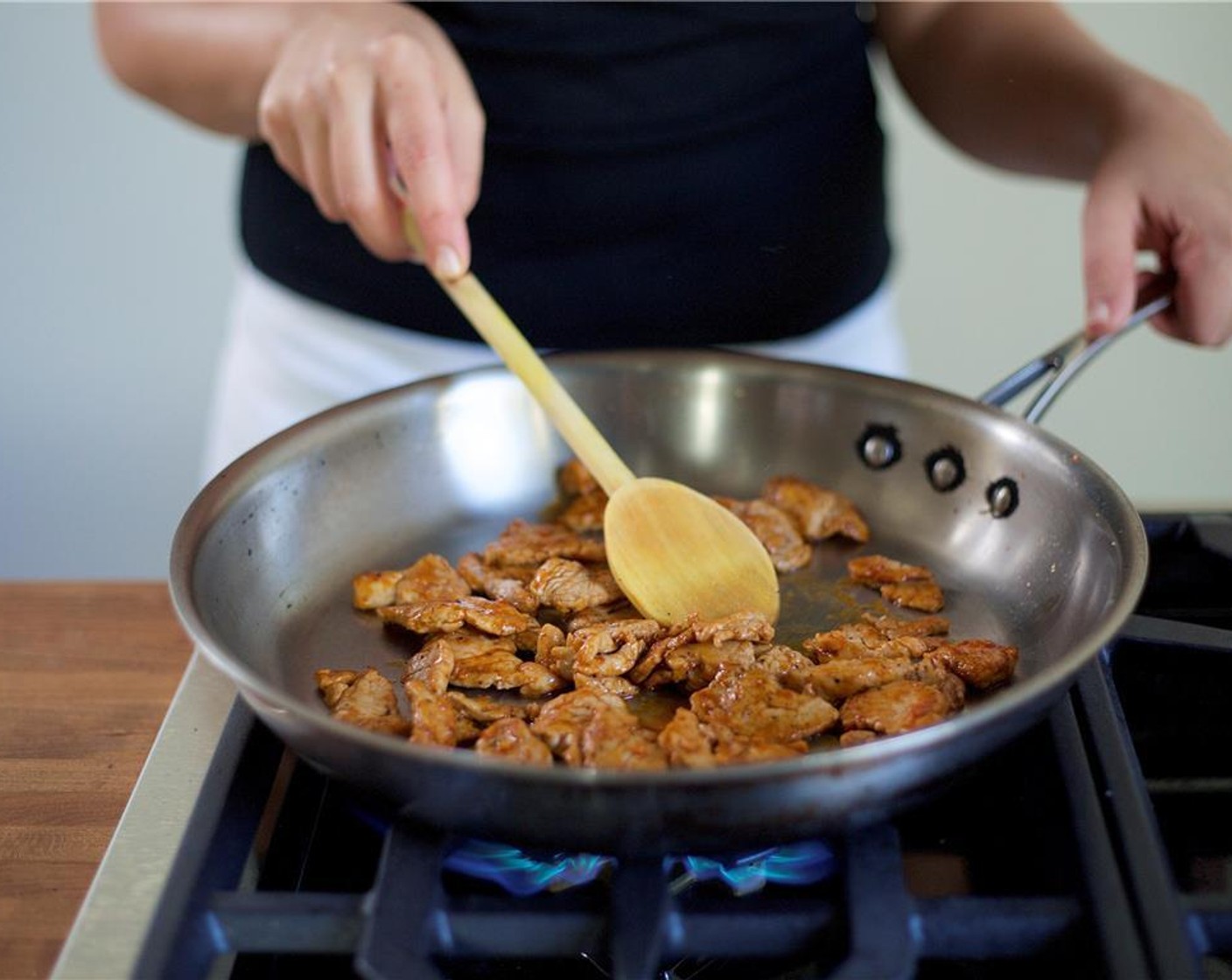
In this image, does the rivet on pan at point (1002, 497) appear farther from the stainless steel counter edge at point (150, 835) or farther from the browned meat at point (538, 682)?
the stainless steel counter edge at point (150, 835)

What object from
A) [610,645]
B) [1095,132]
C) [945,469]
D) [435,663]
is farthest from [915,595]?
[1095,132]

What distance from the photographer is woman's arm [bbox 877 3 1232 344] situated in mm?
970

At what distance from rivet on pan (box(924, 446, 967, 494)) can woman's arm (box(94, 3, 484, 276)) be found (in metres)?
0.39

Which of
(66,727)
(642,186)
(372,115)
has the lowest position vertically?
(66,727)

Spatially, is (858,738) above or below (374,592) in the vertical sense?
above

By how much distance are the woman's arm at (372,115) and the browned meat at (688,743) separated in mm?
336

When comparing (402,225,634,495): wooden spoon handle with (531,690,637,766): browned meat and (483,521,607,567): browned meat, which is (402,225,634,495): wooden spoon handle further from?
(531,690,637,766): browned meat

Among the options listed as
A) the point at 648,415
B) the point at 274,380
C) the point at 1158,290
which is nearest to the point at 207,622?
the point at 648,415

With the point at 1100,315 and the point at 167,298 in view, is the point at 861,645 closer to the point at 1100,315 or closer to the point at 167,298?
the point at 1100,315

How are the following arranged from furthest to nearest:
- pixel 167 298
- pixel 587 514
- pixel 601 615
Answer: pixel 167 298
pixel 587 514
pixel 601 615

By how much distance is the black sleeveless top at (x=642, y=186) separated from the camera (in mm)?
1146

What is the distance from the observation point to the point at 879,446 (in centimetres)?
104

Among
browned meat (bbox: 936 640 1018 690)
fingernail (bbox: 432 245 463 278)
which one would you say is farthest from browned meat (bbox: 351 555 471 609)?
browned meat (bbox: 936 640 1018 690)

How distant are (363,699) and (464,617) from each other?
0.10m
